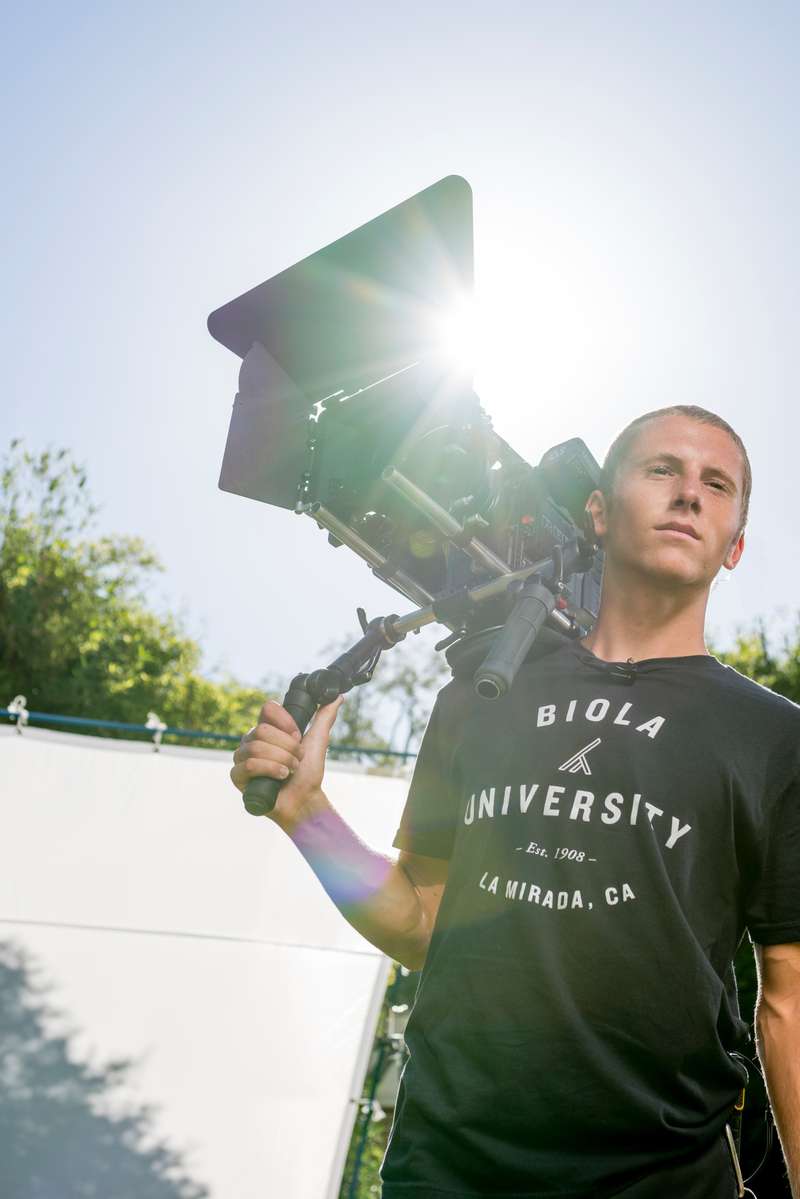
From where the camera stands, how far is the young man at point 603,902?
3.15 ft

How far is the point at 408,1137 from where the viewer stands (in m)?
1.04

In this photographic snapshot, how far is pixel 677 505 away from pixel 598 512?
0.77ft

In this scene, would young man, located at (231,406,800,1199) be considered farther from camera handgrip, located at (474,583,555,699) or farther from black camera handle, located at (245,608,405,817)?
camera handgrip, located at (474,583,555,699)

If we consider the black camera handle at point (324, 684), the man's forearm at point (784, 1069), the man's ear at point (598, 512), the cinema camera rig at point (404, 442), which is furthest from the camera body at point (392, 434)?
the man's forearm at point (784, 1069)

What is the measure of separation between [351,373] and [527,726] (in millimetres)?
862

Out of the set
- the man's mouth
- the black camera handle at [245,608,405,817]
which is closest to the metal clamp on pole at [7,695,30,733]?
the black camera handle at [245,608,405,817]

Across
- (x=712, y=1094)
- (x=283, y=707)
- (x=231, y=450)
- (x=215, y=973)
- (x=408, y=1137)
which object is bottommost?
(x=215, y=973)

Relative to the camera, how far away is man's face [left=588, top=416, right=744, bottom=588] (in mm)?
1319

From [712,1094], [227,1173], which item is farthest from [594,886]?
[227,1173]

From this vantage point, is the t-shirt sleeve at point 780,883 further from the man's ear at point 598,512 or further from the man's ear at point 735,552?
the man's ear at point 598,512

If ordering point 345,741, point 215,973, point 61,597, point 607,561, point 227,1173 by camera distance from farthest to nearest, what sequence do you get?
point 345,741
point 61,597
point 215,973
point 227,1173
point 607,561

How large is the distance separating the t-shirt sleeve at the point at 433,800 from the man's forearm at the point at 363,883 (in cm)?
6

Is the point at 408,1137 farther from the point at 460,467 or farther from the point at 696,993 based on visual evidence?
the point at 460,467

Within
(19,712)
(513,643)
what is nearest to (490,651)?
(513,643)
